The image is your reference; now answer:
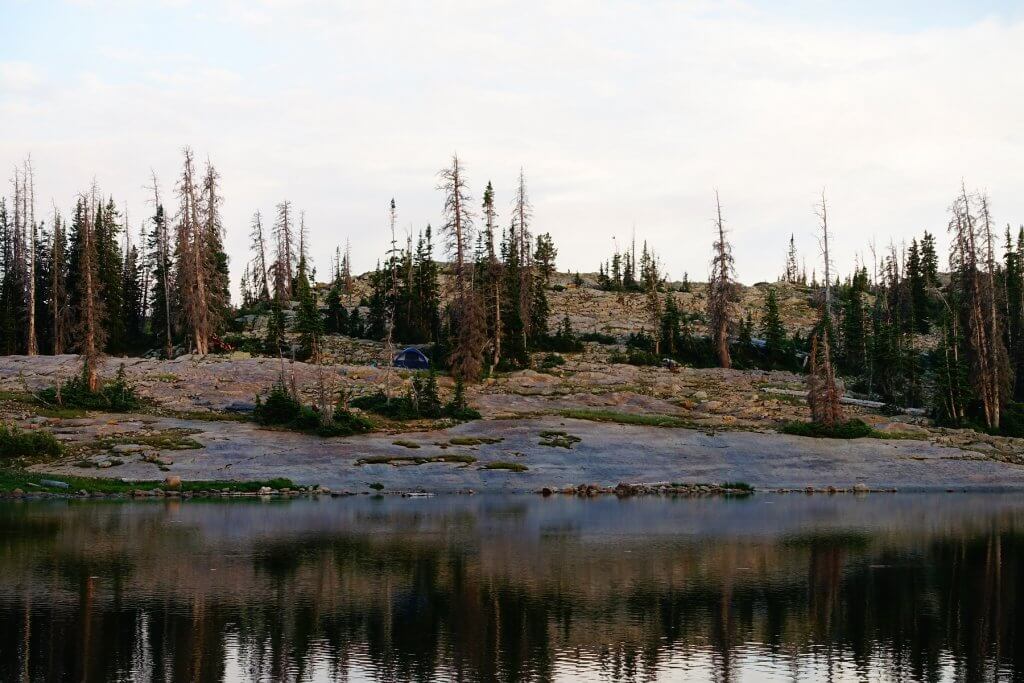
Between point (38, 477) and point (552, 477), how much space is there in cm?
2871

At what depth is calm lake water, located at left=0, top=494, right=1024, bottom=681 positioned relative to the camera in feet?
68.1

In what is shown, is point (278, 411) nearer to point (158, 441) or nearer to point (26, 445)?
point (158, 441)

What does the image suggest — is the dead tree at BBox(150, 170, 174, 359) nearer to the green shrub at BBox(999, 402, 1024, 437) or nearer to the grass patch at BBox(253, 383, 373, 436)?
the grass patch at BBox(253, 383, 373, 436)

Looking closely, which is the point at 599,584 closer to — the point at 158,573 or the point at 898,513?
the point at 158,573

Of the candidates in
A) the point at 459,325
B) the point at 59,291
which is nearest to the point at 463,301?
the point at 459,325

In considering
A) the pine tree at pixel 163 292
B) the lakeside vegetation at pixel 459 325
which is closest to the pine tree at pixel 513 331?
the lakeside vegetation at pixel 459 325

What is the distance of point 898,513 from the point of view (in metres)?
50.3

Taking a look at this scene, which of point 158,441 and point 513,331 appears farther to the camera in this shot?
point 513,331

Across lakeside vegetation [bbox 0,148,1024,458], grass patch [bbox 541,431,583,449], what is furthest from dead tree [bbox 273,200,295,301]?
grass patch [bbox 541,431,583,449]

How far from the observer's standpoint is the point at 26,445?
5828cm

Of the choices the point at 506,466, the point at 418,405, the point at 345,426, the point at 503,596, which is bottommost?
the point at 503,596

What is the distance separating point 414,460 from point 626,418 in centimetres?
1750

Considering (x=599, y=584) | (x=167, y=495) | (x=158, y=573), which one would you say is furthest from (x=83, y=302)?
(x=599, y=584)

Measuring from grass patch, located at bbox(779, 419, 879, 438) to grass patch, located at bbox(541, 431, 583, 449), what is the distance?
51.7ft
